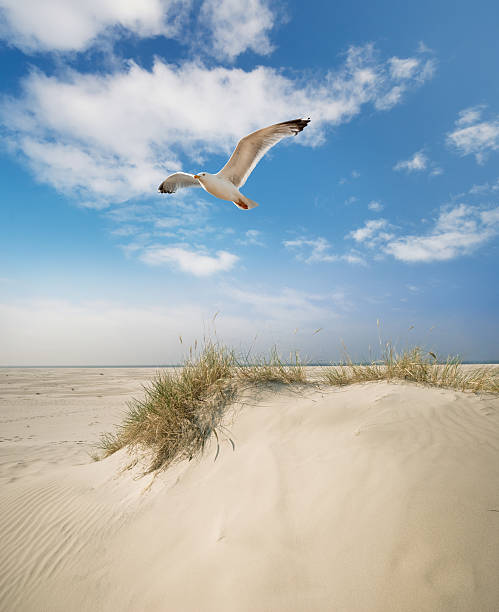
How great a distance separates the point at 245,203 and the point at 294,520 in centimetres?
670

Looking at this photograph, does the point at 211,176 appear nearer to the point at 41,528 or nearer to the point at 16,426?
the point at 41,528

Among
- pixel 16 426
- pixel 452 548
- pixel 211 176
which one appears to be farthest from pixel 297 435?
pixel 16 426

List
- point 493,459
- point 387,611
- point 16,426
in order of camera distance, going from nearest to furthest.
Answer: point 387,611, point 493,459, point 16,426

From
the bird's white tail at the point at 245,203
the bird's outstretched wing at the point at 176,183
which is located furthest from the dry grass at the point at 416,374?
the bird's outstretched wing at the point at 176,183

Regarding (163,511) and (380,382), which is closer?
(163,511)

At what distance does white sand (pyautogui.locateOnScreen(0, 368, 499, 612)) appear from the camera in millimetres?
1604

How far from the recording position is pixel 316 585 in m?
1.65

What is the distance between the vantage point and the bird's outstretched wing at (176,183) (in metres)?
8.06

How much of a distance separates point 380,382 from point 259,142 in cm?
529

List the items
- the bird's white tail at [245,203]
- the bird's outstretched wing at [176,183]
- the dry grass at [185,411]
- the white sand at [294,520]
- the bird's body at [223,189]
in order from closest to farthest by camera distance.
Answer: the white sand at [294,520]
the dry grass at [185,411]
the bird's body at [223,189]
the bird's white tail at [245,203]
the bird's outstretched wing at [176,183]

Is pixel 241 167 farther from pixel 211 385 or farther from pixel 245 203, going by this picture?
pixel 211 385

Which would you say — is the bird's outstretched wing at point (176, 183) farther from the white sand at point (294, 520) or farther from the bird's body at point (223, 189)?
the white sand at point (294, 520)

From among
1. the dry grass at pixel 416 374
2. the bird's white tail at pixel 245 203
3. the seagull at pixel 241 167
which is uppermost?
the seagull at pixel 241 167

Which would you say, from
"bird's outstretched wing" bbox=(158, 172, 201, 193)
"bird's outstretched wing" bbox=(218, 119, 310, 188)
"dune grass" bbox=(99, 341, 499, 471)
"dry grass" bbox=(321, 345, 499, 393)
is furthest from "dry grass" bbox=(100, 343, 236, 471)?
"bird's outstretched wing" bbox=(158, 172, 201, 193)
